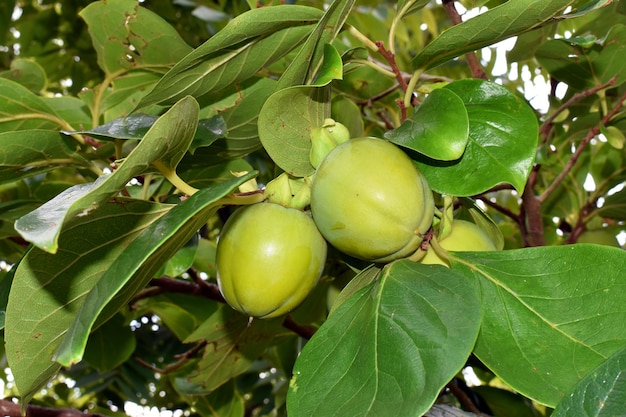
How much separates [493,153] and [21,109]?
98 centimetres

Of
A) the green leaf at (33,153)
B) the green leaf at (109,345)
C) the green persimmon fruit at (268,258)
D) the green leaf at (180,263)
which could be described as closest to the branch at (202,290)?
the green leaf at (180,263)

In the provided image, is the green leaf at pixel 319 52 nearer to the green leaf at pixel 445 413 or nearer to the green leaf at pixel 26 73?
the green leaf at pixel 445 413

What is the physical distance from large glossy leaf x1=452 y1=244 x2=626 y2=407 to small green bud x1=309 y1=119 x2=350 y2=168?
29cm

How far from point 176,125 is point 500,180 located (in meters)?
0.45

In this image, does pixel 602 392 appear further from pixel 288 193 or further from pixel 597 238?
pixel 597 238

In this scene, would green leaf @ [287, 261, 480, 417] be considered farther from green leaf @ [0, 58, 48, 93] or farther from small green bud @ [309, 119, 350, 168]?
green leaf @ [0, 58, 48, 93]

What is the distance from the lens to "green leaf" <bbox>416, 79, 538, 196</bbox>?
967mm

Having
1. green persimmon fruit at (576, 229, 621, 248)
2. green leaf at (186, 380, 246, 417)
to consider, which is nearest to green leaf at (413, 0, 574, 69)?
green persimmon fruit at (576, 229, 621, 248)

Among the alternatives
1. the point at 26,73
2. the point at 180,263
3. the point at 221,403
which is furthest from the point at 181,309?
the point at 26,73

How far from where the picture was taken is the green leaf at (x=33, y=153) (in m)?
1.19

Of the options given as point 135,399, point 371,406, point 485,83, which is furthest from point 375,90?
point 135,399

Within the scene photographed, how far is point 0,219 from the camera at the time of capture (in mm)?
1482

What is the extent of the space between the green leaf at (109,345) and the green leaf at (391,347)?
123cm

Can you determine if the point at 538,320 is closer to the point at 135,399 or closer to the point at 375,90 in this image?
the point at 375,90
